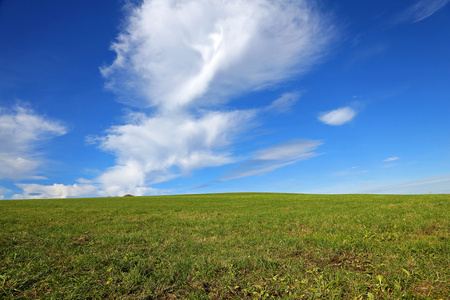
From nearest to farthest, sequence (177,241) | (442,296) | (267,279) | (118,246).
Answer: (442,296), (267,279), (118,246), (177,241)

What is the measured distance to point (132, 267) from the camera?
773 cm

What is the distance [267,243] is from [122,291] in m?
6.17

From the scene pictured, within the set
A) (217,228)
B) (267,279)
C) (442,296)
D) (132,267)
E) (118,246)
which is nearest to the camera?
(442,296)

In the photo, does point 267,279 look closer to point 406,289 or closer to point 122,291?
point 406,289

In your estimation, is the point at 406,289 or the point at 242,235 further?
the point at 242,235

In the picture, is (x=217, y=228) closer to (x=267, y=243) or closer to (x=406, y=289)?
(x=267, y=243)

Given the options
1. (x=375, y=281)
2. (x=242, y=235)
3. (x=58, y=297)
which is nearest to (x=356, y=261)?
(x=375, y=281)

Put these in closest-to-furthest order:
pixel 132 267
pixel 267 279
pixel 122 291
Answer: pixel 122 291, pixel 267 279, pixel 132 267

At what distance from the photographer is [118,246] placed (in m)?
10.2

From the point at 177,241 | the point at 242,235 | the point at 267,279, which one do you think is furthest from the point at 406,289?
the point at 177,241

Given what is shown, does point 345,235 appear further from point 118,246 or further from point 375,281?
point 118,246

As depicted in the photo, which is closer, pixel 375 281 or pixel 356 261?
pixel 375 281

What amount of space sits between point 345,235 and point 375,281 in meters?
4.61

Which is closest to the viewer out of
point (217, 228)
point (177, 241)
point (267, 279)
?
point (267, 279)
